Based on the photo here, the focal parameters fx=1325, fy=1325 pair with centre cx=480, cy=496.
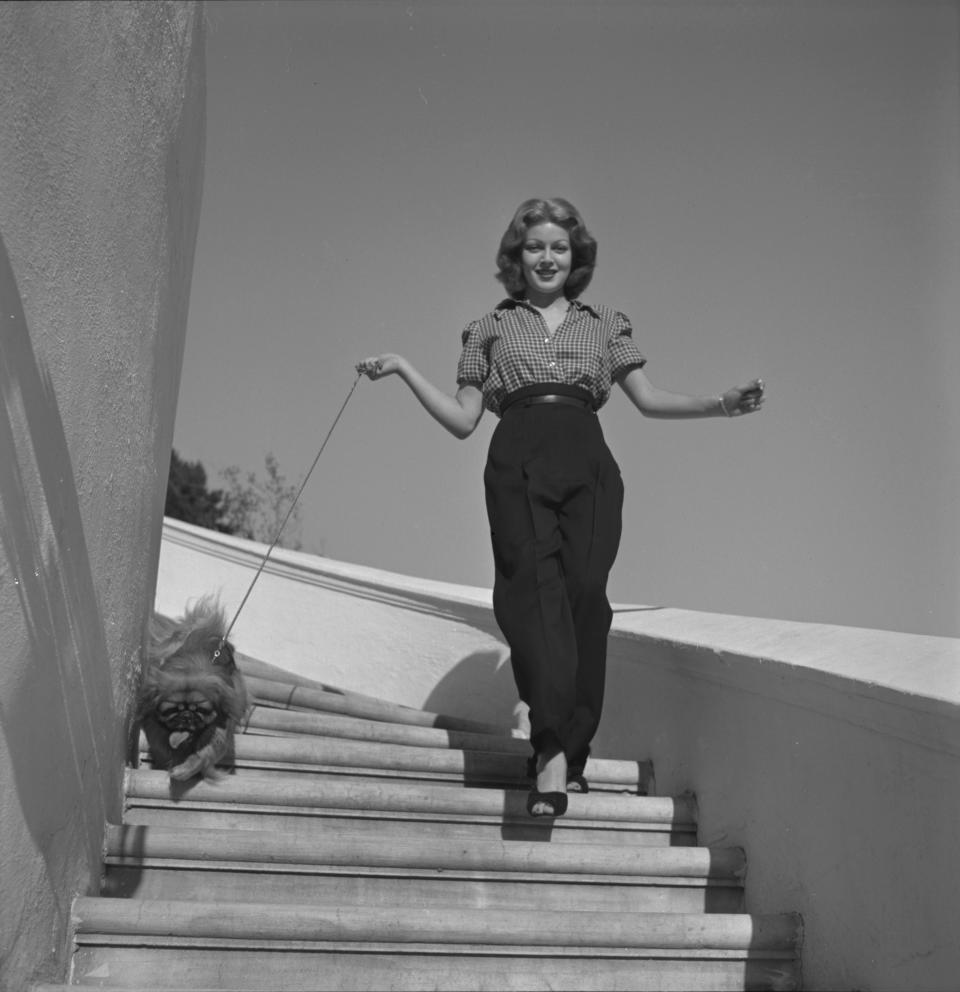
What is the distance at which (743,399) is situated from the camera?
9.53 feet

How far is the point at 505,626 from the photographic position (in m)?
3.02

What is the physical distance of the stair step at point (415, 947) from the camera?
2.35 meters

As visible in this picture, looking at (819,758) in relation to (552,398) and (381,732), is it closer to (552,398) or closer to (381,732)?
(552,398)

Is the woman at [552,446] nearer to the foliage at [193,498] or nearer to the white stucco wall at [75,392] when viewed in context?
the white stucco wall at [75,392]

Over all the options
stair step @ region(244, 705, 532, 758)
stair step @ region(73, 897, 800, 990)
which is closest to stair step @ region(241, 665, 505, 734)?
stair step @ region(244, 705, 532, 758)

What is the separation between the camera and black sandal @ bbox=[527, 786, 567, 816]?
2.85 metres

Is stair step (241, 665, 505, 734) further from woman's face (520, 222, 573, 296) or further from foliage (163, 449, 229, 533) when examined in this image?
foliage (163, 449, 229, 533)

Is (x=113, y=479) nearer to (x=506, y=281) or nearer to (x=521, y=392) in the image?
(x=521, y=392)

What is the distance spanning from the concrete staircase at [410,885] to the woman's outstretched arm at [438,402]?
0.83 metres

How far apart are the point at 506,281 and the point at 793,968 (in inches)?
71.2

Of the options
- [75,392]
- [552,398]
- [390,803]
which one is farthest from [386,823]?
[75,392]

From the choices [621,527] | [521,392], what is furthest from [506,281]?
[621,527]

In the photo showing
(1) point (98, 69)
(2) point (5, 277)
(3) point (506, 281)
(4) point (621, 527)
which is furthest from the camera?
(3) point (506, 281)

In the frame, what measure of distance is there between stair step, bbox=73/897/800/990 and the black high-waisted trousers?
0.55 m
